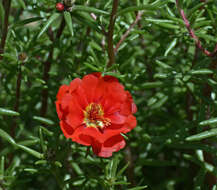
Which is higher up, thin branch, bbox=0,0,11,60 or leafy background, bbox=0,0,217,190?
thin branch, bbox=0,0,11,60

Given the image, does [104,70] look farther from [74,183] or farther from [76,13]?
[74,183]

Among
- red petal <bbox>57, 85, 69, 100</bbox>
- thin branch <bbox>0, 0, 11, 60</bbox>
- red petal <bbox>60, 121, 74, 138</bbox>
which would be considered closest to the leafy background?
thin branch <bbox>0, 0, 11, 60</bbox>

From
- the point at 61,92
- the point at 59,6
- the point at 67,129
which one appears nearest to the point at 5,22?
the point at 59,6

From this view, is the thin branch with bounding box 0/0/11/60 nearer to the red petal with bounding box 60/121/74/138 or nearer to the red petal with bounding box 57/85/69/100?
the red petal with bounding box 57/85/69/100

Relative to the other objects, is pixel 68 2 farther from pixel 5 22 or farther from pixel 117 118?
pixel 117 118

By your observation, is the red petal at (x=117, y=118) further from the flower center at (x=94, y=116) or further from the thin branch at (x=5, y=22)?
the thin branch at (x=5, y=22)

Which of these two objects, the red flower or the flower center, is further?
the flower center
